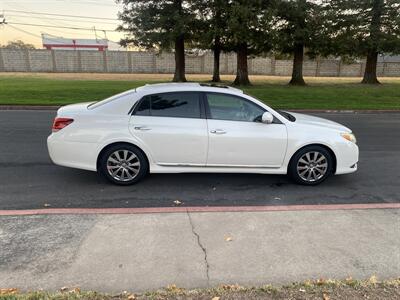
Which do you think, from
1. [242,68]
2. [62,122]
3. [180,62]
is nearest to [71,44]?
[180,62]

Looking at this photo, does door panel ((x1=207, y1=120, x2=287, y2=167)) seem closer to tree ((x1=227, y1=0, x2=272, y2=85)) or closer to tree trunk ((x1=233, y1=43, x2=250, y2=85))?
tree ((x1=227, y1=0, x2=272, y2=85))

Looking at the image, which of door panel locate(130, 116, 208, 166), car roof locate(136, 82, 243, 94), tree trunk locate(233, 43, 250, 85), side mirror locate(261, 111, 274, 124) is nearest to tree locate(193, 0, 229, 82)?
tree trunk locate(233, 43, 250, 85)

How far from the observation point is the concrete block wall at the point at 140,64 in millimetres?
48594

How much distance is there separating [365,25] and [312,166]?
26921mm

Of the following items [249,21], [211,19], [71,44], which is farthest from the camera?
[71,44]

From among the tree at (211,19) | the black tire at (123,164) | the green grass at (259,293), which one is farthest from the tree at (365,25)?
the green grass at (259,293)

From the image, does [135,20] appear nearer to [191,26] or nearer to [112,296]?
[191,26]

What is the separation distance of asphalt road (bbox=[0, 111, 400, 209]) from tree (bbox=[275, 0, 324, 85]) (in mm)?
18515

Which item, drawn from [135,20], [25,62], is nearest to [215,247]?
[135,20]

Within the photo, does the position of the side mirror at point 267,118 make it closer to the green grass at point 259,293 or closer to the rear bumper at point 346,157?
the rear bumper at point 346,157

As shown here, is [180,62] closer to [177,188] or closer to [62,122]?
[62,122]

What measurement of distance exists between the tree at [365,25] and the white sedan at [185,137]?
24.3 metres

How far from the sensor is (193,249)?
11.4 feet

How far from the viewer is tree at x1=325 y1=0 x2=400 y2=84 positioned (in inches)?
1049
